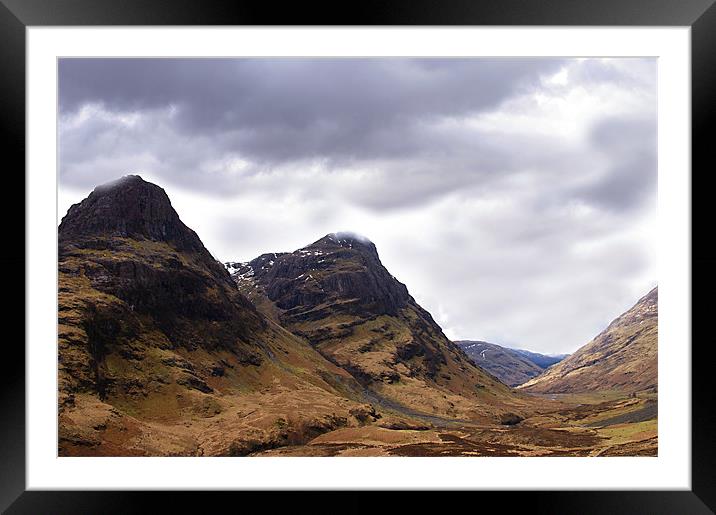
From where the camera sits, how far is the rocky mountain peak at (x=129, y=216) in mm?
37656

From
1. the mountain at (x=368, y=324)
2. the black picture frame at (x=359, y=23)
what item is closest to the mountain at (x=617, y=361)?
the mountain at (x=368, y=324)

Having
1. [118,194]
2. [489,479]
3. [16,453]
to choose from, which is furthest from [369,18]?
[118,194]

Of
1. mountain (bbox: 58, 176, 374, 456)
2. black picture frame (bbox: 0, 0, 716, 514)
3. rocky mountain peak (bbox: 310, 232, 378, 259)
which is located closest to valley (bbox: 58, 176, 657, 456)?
mountain (bbox: 58, 176, 374, 456)

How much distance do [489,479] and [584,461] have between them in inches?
26.9

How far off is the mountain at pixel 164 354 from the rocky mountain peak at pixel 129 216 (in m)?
0.09

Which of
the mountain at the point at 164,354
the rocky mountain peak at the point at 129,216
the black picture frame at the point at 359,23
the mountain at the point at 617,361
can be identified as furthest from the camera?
the mountain at the point at 617,361

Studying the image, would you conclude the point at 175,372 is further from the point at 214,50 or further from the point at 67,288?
the point at 214,50

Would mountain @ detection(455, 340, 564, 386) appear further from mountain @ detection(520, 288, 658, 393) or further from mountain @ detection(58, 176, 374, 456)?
mountain @ detection(58, 176, 374, 456)

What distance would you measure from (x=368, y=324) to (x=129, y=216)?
25968 millimetres

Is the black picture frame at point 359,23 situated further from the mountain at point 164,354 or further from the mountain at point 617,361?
the mountain at point 617,361

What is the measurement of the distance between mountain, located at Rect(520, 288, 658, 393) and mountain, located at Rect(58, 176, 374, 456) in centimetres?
2786

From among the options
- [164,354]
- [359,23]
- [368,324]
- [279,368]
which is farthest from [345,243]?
[359,23]

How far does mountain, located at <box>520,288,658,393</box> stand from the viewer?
49.7 m

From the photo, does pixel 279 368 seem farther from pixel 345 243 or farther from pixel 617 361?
pixel 617 361
